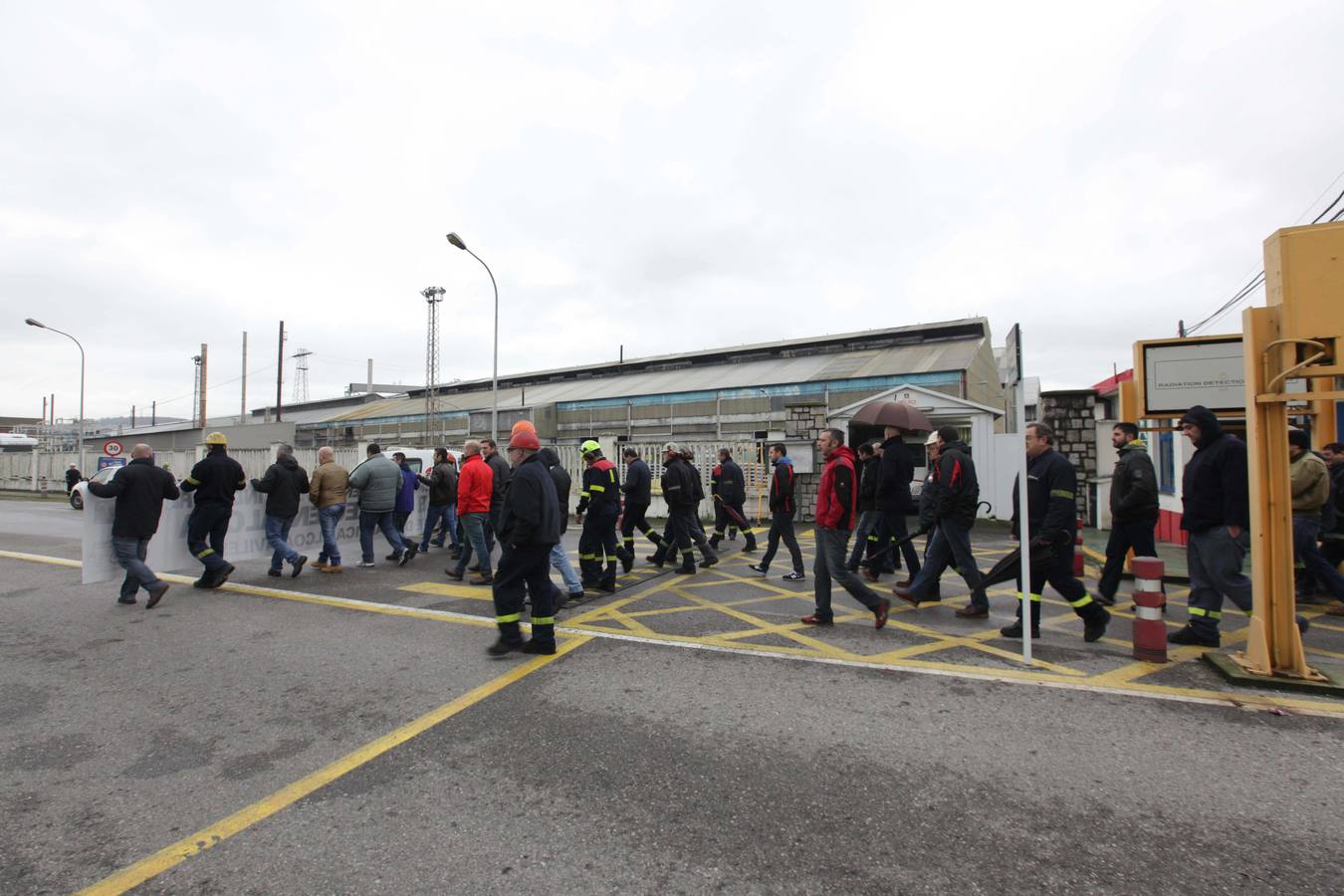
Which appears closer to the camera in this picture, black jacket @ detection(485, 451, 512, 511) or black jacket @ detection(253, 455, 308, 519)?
black jacket @ detection(485, 451, 512, 511)

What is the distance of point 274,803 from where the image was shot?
9.27 ft

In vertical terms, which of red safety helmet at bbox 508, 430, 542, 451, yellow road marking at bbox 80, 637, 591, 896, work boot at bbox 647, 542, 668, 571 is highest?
red safety helmet at bbox 508, 430, 542, 451

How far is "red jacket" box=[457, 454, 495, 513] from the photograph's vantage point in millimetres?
7250

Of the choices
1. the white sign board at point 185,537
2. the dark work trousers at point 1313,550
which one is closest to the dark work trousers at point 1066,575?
the dark work trousers at point 1313,550

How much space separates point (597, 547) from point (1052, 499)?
464 cm

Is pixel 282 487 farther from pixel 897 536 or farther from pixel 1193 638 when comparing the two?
pixel 1193 638

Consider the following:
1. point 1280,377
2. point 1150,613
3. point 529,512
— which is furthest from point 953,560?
point 529,512

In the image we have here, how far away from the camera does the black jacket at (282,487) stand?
7.96 m

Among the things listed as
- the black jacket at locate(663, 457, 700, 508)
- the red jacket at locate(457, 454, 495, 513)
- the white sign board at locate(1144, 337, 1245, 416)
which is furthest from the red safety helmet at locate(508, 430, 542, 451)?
the white sign board at locate(1144, 337, 1245, 416)

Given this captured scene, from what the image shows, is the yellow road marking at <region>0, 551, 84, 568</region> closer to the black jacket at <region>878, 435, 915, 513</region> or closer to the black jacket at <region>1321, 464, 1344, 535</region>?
the black jacket at <region>878, 435, 915, 513</region>

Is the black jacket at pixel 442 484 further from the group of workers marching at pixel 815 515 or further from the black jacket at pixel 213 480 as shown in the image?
the black jacket at pixel 213 480

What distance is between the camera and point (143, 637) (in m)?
5.50

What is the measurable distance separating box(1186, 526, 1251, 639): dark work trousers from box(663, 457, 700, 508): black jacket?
5125 mm

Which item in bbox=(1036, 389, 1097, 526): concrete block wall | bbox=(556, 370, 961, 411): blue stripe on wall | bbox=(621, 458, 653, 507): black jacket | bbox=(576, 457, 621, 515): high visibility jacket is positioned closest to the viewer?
bbox=(576, 457, 621, 515): high visibility jacket
